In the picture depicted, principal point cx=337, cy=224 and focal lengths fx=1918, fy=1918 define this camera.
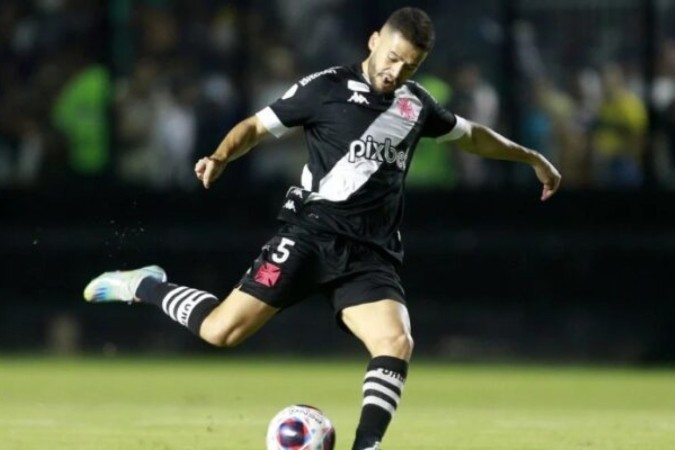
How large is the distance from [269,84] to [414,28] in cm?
856

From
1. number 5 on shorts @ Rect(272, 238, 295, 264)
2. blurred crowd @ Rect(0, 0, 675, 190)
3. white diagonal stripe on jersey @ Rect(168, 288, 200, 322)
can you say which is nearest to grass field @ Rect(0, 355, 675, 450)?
white diagonal stripe on jersey @ Rect(168, 288, 200, 322)

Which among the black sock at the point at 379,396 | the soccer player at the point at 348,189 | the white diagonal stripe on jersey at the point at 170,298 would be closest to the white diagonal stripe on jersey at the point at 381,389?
the black sock at the point at 379,396

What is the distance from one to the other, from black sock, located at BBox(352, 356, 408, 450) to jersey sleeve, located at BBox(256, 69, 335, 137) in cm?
125

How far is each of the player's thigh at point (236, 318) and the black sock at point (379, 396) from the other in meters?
0.79

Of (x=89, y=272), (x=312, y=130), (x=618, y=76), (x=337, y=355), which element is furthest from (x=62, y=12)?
(x=312, y=130)

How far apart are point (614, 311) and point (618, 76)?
214 cm

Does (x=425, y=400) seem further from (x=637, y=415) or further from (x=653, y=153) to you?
(x=653, y=153)

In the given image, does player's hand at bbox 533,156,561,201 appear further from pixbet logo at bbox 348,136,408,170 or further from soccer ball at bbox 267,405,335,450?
soccer ball at bbox 267,405,335,450

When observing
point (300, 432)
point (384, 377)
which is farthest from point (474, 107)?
point (300, 432)

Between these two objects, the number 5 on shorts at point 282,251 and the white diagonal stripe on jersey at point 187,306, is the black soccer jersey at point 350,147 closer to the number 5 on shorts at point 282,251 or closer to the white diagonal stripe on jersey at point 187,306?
the number 5 on shorts at point 282,251

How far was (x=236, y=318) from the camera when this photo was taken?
30.7 feet

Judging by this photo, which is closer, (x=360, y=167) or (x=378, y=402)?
(x=378, y=402)

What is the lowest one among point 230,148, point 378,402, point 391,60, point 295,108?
point 378,402

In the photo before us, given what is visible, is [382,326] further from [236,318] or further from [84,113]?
[84,113]
